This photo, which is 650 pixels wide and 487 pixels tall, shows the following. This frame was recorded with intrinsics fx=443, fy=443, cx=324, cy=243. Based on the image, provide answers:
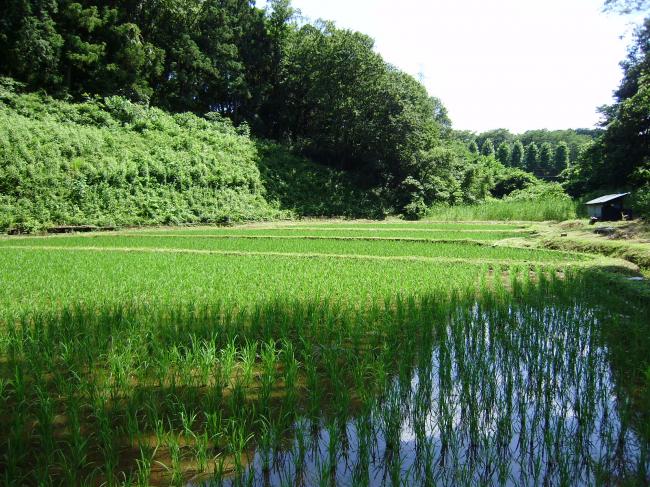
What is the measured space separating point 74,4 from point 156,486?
94.2 ft

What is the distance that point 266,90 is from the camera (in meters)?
35.2

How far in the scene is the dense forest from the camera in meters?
21.8

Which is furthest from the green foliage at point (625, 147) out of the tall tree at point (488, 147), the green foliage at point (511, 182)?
the tall tree at point (488, 147)

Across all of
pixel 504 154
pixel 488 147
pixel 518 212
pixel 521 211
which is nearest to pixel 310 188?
pixel 518 212

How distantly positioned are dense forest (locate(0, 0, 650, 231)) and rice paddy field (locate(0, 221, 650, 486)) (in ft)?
46.2

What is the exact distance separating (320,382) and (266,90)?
34642mm

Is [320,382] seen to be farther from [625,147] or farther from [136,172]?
[625,147]

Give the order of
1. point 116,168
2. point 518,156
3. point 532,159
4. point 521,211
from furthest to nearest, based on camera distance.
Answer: point 518,156, point 532,159, point 521,211, point 116,168

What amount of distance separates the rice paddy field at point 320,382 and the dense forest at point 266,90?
1409 centimetres

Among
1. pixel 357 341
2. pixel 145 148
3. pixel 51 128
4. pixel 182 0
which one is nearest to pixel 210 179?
pixel 145 148

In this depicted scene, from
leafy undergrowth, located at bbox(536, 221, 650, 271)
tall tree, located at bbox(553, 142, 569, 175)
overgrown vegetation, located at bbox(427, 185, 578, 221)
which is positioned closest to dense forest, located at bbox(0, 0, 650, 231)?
overgrown vegetation, located at bbox(427, 185, 578, 221)

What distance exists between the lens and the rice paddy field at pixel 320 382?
2.48 meters

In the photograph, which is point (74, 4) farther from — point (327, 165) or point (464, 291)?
point (464, 291)

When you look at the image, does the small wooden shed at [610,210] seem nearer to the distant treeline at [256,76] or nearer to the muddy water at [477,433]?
the distant treeline at [256,76]
